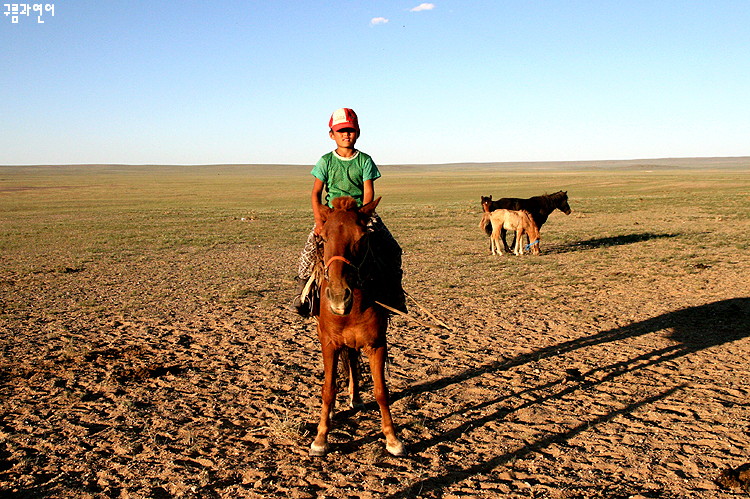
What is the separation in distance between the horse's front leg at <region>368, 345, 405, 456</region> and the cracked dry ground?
122mm

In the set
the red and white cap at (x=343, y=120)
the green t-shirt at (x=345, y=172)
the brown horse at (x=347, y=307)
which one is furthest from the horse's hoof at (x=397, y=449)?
the red and white cap at (x=343, y=120)

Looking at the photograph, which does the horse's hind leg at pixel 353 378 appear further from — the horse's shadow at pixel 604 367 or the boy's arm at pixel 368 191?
the boy's arm at pixel 368 191

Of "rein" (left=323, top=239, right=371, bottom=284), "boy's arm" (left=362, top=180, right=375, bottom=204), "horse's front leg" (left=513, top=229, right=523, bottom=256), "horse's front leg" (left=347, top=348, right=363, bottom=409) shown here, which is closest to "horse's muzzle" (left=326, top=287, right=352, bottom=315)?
"rein" (left=323, top=239, right=371, bottom=284)

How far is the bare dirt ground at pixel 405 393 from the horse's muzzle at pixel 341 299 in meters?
1.49

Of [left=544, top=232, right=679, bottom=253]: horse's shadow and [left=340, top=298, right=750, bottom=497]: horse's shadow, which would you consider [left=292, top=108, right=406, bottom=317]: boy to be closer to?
[left=340, top=298, right=750, bottom=497]: horse's shadow

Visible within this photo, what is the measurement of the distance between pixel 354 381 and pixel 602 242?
53.3 ft

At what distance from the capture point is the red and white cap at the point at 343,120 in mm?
4996

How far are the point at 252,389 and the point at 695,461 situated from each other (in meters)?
4.56

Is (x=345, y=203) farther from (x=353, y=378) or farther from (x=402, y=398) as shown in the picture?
(x=402, y=398)

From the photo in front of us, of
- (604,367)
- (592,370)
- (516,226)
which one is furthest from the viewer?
(516,226)

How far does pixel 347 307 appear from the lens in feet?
13.4

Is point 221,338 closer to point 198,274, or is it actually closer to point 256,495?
point 256,495

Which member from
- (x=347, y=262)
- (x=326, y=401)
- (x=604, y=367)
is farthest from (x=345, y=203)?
(x=604, y=367)

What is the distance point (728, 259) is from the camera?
15367 millimetres
